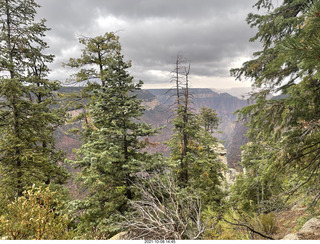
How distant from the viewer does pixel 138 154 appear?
24.3 feet

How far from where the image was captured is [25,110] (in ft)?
27.3

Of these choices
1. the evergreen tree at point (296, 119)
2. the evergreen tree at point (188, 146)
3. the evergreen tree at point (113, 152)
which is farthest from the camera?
the evergreen tree at point (188, 146)

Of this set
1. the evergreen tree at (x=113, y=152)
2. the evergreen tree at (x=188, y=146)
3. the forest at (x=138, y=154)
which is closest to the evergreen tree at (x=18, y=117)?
the forest at (x=138, y=154)

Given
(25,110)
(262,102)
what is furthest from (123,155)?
(25,110)

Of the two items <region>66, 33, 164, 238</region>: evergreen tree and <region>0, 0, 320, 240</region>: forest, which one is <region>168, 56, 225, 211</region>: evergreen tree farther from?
<region>66, 33, 164, 238</region>: evergreen tree

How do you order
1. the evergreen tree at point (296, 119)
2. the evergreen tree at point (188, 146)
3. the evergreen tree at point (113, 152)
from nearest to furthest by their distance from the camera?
the evergreen tree at point (296, 119) < the evergreen tree at point (113, 152) < the evergreen tree at point (188, 146)

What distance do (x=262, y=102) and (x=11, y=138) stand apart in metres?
10.7

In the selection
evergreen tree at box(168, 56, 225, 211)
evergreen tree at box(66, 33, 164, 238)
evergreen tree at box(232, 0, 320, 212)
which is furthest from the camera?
evergreen tree at box(168, 56, 225, 211)

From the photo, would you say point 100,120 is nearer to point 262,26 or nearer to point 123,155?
point 123,155

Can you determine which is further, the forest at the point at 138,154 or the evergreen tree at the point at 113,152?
the evergreen tree at the point at 113,152

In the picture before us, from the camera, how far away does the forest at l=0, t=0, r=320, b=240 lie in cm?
343

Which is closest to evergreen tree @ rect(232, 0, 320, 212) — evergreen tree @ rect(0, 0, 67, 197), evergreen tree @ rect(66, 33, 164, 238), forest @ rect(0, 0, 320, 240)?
forest @ rect(0, 0, 320, 240)

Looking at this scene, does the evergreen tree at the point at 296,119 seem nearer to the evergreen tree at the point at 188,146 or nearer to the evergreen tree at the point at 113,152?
the evergreen tree at the point at 113,152

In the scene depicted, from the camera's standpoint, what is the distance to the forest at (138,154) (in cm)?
343
